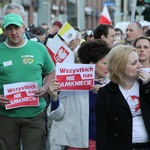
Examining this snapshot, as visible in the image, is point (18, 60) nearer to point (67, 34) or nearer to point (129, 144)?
point (129, 144)

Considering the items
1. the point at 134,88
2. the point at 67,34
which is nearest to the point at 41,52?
the point at 134,88

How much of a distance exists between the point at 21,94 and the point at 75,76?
24.5 inches

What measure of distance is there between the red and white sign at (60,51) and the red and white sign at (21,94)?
1.43 metres

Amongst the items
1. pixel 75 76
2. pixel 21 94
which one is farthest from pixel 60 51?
pixel 21 94

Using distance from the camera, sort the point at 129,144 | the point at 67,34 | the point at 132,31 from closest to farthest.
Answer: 1. the point at 129,144
2. the point at 67,34
3. the point at 132,31

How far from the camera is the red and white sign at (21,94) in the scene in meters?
5.43

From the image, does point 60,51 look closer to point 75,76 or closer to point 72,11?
point 75,76

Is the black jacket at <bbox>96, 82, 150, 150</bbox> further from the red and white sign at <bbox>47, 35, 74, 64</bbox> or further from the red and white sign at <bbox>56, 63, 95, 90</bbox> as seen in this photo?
the red and white sign at <bbox>47, 35, 74, 64</bbox>

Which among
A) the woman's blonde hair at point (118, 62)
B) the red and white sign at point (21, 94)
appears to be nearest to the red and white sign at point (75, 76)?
the red and white sign at point (21, 94)

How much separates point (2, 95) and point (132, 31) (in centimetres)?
561

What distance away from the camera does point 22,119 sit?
5516 millimetres

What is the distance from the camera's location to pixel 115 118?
4.52m

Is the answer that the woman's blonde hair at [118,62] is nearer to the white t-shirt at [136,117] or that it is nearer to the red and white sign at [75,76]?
the white t-shirt at [136,117]

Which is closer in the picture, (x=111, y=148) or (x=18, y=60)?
(x=111, y=148)
